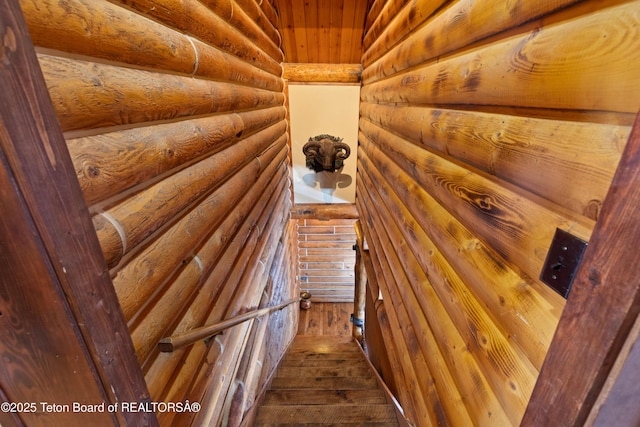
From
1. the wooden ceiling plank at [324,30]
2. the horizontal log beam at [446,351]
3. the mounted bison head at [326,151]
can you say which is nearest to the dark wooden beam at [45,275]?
the horizontal log beam at [446,351]

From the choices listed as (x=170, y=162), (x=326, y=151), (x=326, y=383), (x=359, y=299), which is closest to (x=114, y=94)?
(x=170, y=162)

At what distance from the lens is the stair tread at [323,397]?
8.86ft

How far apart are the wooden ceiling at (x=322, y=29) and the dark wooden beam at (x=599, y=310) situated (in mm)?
4662

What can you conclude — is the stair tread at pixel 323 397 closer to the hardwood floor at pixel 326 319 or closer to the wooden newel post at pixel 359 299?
the wooden newel post at pixel 359 299

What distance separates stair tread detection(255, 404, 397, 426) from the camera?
239 centimetres

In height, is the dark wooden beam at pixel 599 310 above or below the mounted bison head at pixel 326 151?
above

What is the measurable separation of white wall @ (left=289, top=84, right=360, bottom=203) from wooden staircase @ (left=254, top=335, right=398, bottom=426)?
2.97 meters

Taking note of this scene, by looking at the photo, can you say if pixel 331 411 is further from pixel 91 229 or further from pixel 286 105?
pixel 286 105

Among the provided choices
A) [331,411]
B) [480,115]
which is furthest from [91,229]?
[331,411]

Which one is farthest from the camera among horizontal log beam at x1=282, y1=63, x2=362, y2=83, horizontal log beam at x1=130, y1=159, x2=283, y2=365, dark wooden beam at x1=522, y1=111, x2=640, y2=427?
horizontal log beam at x1=282, y1=63, x2=362, y2=83

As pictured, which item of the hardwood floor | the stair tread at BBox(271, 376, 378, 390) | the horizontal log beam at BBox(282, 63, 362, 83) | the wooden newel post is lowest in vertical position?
the hardwood floor

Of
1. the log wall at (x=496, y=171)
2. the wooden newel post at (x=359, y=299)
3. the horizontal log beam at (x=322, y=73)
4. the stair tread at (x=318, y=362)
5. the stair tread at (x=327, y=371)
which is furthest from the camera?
the wooden newel post at (x=359, y=299)

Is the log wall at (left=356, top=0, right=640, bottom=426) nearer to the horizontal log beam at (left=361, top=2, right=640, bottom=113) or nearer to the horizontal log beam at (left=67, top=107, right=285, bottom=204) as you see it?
the horizontal log beam at (left=361, top=2, right=640, bottom=113)

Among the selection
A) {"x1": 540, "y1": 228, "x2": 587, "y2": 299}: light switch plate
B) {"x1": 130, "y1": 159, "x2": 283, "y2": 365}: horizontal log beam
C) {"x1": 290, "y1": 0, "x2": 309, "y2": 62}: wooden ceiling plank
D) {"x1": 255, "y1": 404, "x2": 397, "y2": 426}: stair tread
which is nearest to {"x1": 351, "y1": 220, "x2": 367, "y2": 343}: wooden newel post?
{"x1": 255, "y1": 404, "x2": 397, "y2": 426}: stair tread
